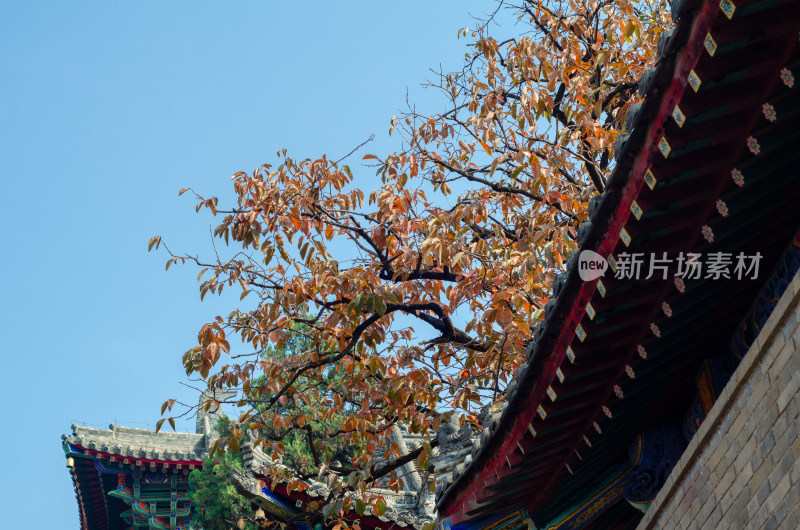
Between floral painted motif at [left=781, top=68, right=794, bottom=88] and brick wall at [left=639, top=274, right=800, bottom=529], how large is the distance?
2.62 ft

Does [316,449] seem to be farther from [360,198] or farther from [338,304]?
[360,198]

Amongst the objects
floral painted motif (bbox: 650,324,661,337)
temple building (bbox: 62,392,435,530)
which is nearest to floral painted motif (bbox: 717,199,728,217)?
floral painted motif (bbox: 650,324,661,337)

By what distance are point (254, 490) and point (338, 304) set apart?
9.21 ft

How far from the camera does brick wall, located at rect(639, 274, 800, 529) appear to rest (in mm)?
3629

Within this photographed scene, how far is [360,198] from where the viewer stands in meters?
9.82

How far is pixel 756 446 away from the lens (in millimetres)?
3910

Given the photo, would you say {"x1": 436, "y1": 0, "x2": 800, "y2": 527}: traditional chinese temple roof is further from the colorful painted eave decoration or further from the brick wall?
the colorful painted eave decoration

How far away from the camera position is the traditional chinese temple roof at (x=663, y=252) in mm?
3668

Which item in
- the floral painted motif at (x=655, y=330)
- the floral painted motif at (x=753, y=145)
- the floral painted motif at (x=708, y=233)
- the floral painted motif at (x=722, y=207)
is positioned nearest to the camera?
the floral painted motif at (x=753, y=145)

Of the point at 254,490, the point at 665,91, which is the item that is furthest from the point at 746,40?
the point at 254,490

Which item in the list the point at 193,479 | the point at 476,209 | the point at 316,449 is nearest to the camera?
the point at 476,209

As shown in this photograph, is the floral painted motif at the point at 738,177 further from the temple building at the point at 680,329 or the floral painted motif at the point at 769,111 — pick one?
the floral painted motif at the point at 769,111

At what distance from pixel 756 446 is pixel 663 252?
1051 mm

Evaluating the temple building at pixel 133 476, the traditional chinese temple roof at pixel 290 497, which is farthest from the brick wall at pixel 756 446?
the temple building at pixel 133 476
